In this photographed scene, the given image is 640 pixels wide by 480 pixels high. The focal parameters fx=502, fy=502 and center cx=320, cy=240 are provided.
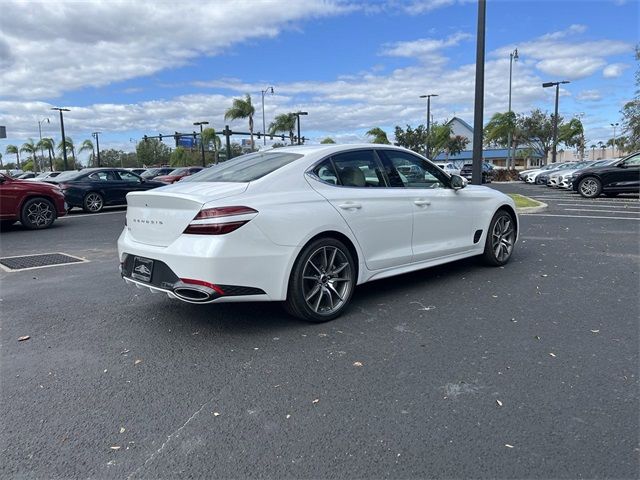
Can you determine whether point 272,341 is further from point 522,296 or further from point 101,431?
point 522,296

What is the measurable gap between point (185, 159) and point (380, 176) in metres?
72.2

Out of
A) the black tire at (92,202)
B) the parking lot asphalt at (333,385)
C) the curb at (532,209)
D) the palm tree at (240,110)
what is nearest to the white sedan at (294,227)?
the parking lot asphalt at (333,385)

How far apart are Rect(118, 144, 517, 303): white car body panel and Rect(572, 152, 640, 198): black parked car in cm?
1456

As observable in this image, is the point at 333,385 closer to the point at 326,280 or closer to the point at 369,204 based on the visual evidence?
the point at 326,280

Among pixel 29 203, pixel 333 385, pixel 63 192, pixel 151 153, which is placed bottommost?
pixel 333 385

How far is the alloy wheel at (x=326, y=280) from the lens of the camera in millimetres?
4266

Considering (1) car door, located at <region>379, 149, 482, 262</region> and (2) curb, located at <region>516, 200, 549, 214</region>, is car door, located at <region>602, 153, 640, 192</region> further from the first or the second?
(1) car door, located at <region>379, 149, 482, 262</region>

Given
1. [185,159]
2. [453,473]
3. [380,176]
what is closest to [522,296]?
[380,176]

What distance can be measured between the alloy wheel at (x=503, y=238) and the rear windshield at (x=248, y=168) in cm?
311

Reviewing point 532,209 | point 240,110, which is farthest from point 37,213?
point 240,110

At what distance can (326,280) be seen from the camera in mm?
4375

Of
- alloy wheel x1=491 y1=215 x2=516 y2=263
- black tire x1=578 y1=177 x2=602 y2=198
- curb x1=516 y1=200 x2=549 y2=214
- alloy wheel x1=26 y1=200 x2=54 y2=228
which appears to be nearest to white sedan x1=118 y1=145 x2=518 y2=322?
alloy wheel x1=491 y1=215 x2=516 y2=263

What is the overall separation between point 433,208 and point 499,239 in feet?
5.14

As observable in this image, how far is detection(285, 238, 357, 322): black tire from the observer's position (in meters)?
4.13
